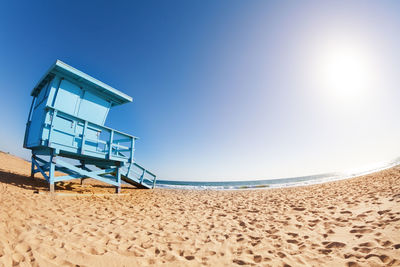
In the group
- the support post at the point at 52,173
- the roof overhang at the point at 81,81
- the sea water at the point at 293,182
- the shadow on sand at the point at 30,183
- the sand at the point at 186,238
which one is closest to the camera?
the sand at the point at 186,238

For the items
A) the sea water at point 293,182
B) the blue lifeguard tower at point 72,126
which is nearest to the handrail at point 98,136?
the blue lifeguard tower at point 72,126

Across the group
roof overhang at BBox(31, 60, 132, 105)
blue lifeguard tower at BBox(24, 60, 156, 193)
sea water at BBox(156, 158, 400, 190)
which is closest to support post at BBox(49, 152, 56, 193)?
blue lifeguard tower at BBox(24, 60, 156, 193)

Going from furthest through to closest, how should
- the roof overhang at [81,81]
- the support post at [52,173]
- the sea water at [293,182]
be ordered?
the sea water at [293,182] → the roof overhang at [81,81] → the support post at [52,173]

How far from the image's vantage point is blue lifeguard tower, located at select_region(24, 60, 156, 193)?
6.35 meters

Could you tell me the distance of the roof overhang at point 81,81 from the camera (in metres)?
6.87

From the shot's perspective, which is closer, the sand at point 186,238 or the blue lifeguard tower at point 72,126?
the sand at point 186,238

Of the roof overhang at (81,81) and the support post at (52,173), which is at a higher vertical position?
the roof overhang at (81,81)

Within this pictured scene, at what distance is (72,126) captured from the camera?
706 cm

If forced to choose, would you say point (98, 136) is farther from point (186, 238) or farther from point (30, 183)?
point (186, 238)

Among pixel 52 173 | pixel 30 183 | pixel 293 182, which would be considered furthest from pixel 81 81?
pixel 293 182

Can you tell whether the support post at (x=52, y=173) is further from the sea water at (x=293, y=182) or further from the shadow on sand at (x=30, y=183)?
the sea water at (x=293, y=182)

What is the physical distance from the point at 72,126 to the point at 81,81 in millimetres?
2244

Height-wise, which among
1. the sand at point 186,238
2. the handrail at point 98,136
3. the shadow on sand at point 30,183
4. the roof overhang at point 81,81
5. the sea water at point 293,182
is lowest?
the sea water at point 293,182

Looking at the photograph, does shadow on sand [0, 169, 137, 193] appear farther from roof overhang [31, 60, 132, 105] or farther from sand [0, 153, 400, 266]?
roof overhang [31, 60, 132, 105]
